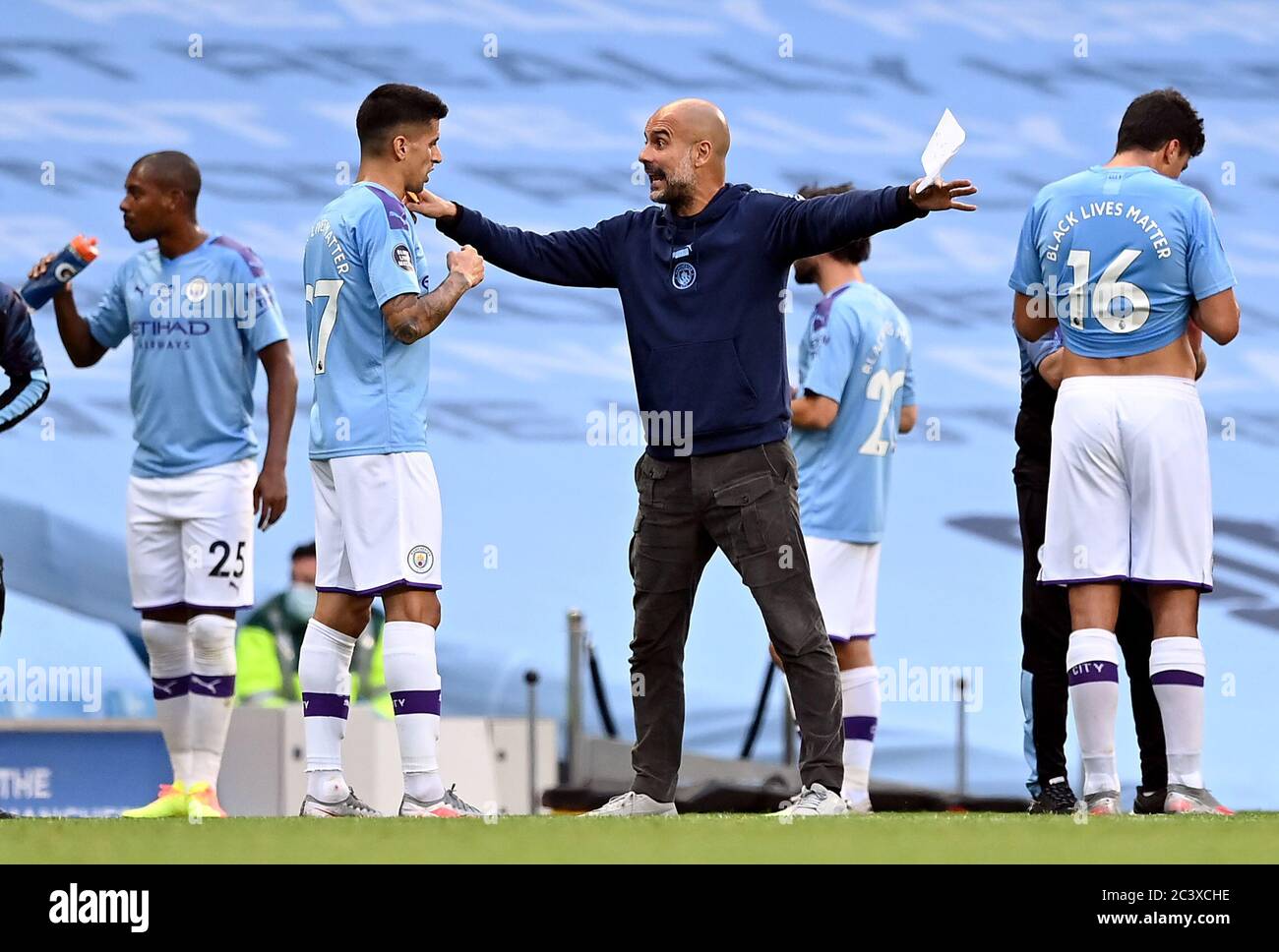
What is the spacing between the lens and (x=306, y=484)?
11.1m

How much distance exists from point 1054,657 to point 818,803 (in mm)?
1404

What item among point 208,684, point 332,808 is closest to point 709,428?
point 332,808

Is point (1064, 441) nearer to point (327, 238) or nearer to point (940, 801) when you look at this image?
point (327, 238)

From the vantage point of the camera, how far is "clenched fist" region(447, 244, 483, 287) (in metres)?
5.04

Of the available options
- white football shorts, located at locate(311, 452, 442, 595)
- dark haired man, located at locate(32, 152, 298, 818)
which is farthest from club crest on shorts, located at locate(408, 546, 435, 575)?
dark haired man, located at locate(32, 152, 298, 818)

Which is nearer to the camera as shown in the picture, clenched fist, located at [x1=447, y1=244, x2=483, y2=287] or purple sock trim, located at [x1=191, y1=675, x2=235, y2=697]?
clenched fist, located at [x1=447, y1=244, x2=483, y2=287]

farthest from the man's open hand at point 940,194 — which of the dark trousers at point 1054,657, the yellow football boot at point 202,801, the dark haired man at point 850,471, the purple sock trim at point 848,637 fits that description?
the yellow football boot at point 202,801

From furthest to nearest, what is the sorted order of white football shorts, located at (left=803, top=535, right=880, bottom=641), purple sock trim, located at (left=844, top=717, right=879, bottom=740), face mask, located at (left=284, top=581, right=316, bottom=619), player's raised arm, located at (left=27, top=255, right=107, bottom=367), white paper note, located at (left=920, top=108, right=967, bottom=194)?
1. face mask, located at (left=284, top=581, right=316, bottom=619)
2. purple sock trim, located at (left=844, top=717, right=879, bottom=740)
3. white football shorts, located at (left=803, top=535, right=880, bottom=641)
4. player's raised arm, located at (left=27, top=255, right=107, bottom=367)
5. white paper note, located at (left=920, top=108, right=967, bottom=194)

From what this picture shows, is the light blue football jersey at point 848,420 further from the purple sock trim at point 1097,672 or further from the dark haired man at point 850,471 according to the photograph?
the purple sock trim at point 1097,672

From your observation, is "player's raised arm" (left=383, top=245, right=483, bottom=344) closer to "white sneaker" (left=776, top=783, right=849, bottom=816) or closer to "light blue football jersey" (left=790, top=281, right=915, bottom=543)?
"white sneaker" (left=776, top=783, right=849, bottom=816)

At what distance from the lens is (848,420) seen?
6.82m

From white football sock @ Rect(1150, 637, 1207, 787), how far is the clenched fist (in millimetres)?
2095

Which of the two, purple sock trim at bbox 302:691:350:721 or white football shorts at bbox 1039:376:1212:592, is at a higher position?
white football shorts at bbox 1039:376:1212:592

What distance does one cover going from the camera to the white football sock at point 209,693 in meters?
6.34
